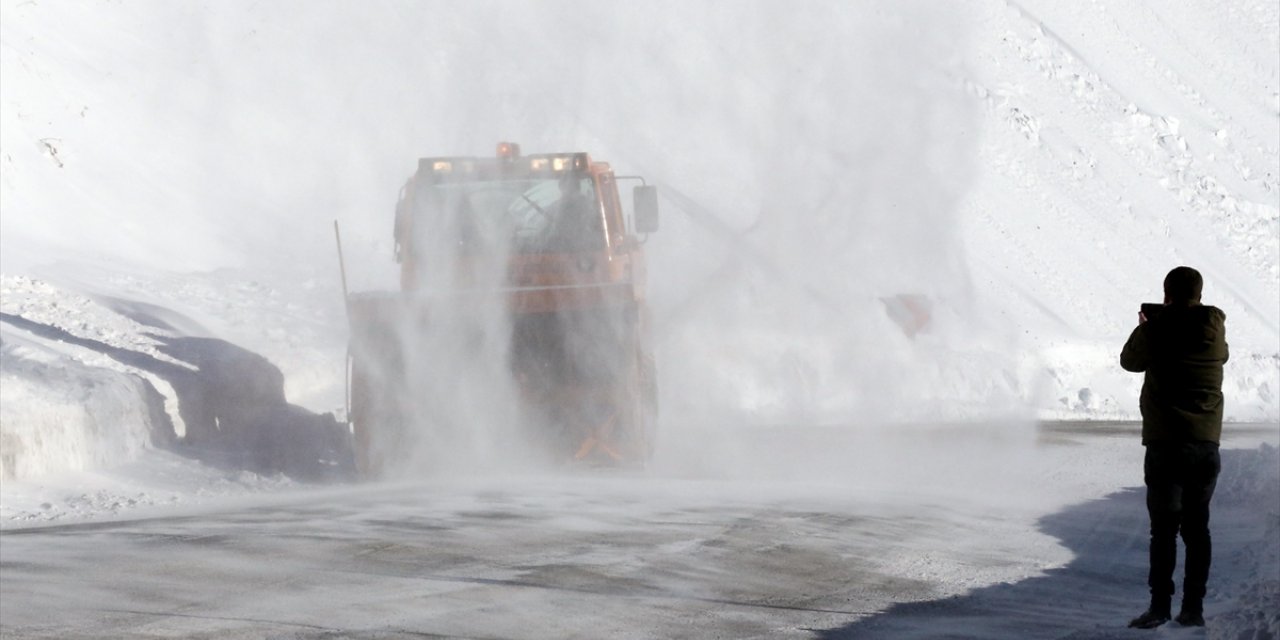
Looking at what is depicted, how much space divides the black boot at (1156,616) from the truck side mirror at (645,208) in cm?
727

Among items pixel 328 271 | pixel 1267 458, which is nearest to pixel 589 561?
pixel 1267 458

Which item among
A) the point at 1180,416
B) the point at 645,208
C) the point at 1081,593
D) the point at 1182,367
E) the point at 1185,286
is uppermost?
the point at 645,208

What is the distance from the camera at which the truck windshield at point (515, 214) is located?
1380 centimetres

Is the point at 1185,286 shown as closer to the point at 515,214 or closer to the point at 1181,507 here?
the point at 1181,507

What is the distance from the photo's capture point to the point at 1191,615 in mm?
6973

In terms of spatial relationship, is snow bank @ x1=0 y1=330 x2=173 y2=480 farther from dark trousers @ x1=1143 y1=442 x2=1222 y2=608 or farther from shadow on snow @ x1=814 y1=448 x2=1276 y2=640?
dark trousers @ x1=1143 y1=442 x2=1222 y2=608

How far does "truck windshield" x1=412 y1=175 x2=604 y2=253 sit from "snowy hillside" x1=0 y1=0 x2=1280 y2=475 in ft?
8.10

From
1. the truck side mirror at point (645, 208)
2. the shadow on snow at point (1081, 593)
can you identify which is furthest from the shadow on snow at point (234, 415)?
the shadow on snow at point (1081, 593)

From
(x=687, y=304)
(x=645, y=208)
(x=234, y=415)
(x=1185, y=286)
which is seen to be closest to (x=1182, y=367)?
(x=1185, y=286)

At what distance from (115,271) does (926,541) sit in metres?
14.6

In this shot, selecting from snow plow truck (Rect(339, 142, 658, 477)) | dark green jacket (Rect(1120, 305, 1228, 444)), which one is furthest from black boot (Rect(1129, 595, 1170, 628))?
snow plow truck (Rect(339, 142, 658, 477))

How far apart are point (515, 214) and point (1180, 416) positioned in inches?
308

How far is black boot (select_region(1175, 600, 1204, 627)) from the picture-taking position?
6.95 meters

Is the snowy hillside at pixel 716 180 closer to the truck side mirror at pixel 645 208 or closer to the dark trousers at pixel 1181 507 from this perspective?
the truck side mirror at pixel 645 208
